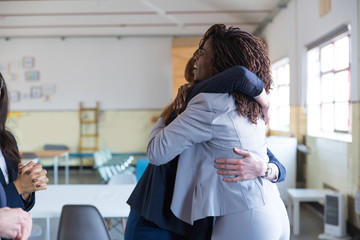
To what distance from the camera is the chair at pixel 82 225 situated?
192cm

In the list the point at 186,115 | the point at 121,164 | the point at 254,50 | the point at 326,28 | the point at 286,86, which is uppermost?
the point at 326,28

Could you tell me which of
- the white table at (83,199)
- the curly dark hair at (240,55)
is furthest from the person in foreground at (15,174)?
the white table at (83,199)

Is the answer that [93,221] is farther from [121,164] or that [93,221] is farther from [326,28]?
[121,164]

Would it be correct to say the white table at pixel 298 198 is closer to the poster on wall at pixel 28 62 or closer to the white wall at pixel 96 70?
the white wall at pixel 96 70

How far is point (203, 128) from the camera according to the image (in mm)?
1143

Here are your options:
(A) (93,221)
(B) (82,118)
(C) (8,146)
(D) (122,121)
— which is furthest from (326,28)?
(B) (82,118)

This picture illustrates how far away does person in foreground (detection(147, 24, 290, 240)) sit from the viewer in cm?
113

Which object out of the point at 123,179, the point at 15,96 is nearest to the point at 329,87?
the point at 123,179

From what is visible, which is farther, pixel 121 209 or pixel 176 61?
pixel 176 61

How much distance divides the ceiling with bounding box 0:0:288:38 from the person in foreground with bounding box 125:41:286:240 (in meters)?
6.81

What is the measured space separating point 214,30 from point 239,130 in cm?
38

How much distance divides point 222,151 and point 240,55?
34cm

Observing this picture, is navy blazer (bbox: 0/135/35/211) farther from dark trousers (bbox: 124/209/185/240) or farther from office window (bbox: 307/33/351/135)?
office window (bbox: 307/33/351/135)

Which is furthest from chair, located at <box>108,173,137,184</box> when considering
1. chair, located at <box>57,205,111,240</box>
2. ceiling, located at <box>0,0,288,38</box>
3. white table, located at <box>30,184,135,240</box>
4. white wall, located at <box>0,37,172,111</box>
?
white wall, located at <box>0,37,172,111</box>
